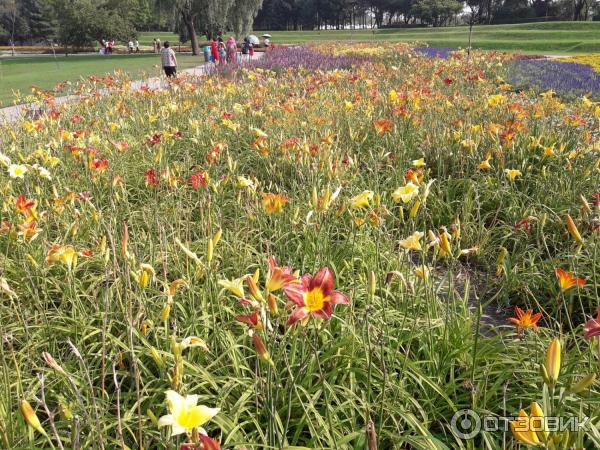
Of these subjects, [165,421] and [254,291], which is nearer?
[165,421]

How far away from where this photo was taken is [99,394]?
180cm

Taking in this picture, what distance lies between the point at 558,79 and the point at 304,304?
11.7 meters

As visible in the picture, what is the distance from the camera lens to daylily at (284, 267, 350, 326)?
1027 mm

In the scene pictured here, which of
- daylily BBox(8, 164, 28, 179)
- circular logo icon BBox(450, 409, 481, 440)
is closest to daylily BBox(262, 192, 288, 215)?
circular logo icon BBox(450, 409, 481, 440)

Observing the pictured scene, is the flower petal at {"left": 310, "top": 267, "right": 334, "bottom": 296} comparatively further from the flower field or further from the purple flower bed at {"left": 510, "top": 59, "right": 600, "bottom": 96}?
the purple flower bed at {"left": 510, "top": 59, "right": 600, "bottom": 96}

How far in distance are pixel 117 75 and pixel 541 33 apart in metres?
38.9

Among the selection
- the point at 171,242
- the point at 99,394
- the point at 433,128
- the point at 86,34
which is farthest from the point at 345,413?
the point at 86,34

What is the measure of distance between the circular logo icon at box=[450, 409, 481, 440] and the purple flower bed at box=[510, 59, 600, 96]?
8.12 metres

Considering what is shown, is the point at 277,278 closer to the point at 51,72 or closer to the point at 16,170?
the point at 16,170

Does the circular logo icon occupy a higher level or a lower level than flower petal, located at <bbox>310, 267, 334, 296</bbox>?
lower

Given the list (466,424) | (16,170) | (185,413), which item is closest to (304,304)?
(185,413)

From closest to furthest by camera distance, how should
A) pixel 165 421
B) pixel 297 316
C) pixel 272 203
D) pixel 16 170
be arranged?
1. pixel 165 421
2. pixel 297 316
3. pixel 272 203
4. pixel 16 170

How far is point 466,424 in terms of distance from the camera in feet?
5.09

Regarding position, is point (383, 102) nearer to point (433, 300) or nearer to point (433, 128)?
point (433, 128)
